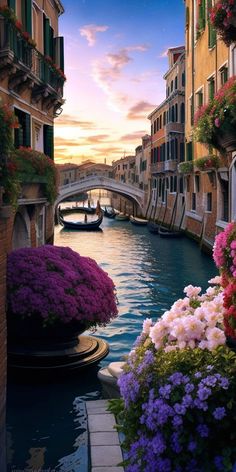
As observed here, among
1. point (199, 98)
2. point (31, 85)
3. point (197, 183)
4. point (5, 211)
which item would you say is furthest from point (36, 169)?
point (197, 183)

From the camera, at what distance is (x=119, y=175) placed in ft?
238

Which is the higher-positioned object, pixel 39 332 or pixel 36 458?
pixel 39 332

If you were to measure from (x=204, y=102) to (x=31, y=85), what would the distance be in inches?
384

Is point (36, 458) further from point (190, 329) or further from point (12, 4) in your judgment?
point (12, 4)

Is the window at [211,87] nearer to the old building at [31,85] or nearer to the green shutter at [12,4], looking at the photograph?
the old building at [31,85]

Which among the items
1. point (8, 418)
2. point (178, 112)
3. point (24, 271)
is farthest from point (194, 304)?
point (178, 112)

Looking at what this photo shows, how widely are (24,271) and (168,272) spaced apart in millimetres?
10411

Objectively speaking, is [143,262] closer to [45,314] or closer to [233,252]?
[45,314]

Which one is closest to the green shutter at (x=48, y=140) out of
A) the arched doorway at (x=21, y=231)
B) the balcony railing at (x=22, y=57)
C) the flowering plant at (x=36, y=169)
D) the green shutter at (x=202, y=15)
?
the balcony railing at (x=22, y=57)

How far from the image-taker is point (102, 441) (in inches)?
163

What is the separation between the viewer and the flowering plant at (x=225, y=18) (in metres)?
7.01

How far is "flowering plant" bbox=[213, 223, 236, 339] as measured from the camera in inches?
127

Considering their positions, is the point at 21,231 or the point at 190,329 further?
the point at 21,231

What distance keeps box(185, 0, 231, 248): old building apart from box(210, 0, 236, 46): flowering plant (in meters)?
6.11
